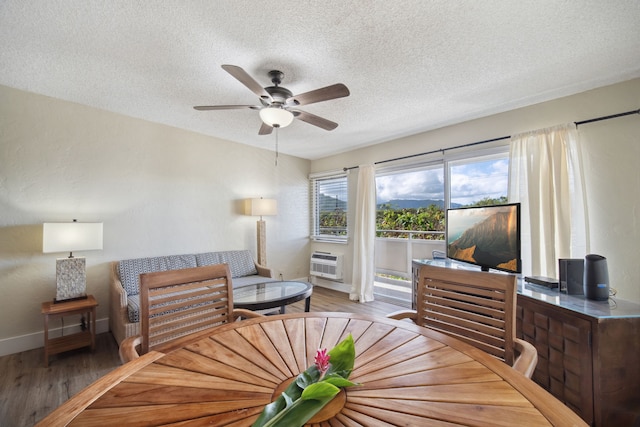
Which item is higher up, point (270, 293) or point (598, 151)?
point (598, 151)

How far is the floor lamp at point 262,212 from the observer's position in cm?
389

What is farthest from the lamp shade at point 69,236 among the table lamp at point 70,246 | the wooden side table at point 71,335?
the wooden side table at point 71,335

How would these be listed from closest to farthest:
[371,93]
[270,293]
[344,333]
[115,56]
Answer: [344,333], [115,56], [371,93], [270,293]

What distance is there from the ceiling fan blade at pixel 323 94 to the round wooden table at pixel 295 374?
5.02 ft

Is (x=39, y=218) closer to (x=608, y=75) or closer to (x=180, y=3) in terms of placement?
(x=180, y=3)

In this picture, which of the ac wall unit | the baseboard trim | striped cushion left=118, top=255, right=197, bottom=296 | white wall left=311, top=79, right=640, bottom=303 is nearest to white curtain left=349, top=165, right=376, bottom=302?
the ac wall unit

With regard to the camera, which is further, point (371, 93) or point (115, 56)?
point (371, 93)

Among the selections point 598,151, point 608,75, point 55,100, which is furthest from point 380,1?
point 55,100

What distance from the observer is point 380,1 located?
1468 millimetres

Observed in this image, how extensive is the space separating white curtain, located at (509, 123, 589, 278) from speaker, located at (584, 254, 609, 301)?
54cm

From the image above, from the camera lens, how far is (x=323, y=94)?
1.89 meters

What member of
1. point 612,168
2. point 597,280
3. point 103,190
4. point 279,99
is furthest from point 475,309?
point 103,190

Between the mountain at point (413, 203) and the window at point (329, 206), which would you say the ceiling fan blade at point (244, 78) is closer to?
the mountain at point (413, 203)

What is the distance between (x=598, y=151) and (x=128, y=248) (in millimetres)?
4832
